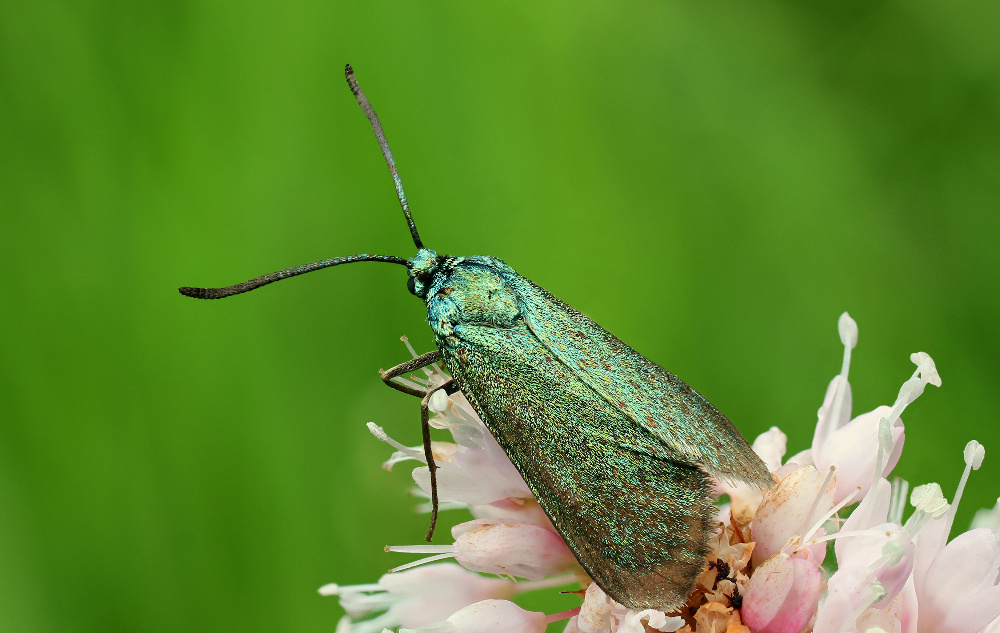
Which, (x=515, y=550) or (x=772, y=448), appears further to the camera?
(x=772, y=448)

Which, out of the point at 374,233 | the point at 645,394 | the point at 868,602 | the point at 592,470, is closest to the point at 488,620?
the point at 592,470

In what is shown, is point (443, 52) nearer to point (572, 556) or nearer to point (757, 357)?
point (757, 357)

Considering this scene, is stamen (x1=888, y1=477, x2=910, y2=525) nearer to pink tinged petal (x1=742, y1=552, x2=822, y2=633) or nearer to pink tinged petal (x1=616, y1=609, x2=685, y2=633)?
pink tinged petal (x1=742, y1=552, x2=822, y2=633)

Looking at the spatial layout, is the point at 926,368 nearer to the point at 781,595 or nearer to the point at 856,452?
the point at 856,452

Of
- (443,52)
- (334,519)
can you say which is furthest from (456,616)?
(443,52)

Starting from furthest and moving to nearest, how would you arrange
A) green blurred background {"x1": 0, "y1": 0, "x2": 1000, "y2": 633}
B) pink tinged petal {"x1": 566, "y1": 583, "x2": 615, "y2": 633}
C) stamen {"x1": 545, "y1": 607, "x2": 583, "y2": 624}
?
1. green blurred background {"x1": 0, "y1": 0, "x2": 1000, "y2": 633}
2. stamen {"x1": 545, "y1": 607, "x2": 583, "y2": 624}
3. pink tinged petal {"x1": 566, "y1": 583, "x2": 615, "y2": 633}

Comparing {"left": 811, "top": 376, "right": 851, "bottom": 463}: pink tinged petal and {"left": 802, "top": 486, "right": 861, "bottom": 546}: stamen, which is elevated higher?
{"left": 811, "top": 376, "right": 851, "bottom": 463}: pink tinged petal

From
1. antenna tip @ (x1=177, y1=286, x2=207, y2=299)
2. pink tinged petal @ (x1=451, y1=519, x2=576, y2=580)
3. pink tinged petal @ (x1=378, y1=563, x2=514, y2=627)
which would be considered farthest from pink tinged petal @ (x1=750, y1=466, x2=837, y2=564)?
antenna tip @ (x1=177, y1=286, x2=207, y2=299)
